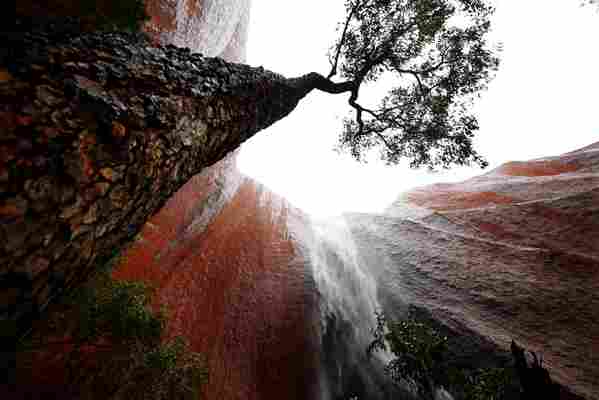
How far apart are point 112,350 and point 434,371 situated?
29.1 ft

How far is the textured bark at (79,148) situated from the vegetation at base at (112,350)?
14.3 ft

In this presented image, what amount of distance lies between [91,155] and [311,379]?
9120 millimetres

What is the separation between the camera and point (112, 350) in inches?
218

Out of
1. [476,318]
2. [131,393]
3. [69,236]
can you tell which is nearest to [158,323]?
[131,393]

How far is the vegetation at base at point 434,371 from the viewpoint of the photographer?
22.9ft

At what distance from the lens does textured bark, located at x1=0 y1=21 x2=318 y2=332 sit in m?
1.04

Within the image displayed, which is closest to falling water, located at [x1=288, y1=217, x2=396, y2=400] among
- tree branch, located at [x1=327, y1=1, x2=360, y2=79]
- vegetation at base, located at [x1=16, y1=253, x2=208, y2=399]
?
vegetation at base, located at [x1=16, y1=253, x2=208, y2=399]

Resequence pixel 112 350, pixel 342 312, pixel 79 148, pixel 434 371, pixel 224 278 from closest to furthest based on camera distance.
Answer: pixel 79 148 → pixel 112 350 → pixel 434 371 → pixel 224 278 → pixel 342 312

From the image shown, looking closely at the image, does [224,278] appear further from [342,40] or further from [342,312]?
[342,40]

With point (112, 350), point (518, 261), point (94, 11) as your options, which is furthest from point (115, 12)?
point (518, 261)

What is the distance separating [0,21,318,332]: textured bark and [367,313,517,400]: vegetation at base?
9.03 metres

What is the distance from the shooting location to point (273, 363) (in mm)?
7969

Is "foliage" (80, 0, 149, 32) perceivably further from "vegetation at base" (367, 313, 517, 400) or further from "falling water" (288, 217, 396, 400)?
"vegetation at base" (367, 313, 517, 400)

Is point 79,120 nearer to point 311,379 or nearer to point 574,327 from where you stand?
point 311,379
